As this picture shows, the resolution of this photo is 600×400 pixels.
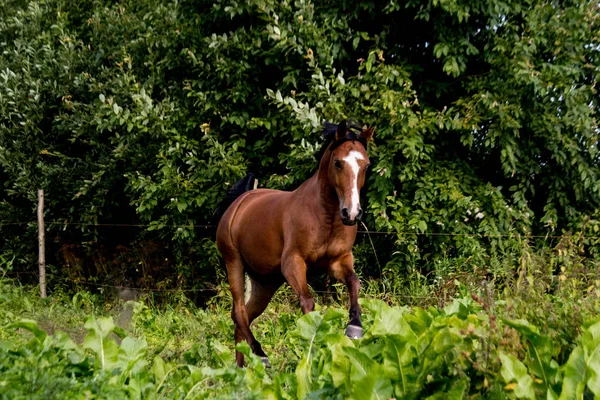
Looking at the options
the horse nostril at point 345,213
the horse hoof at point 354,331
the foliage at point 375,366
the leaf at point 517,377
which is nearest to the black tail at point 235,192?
the horse nostril at point 345,213

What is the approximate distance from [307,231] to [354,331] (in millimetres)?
1060

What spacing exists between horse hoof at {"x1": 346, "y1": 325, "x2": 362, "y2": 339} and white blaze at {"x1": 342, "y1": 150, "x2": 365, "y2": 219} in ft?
2.51

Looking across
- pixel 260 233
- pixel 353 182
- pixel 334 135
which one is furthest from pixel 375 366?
pixel 260 233

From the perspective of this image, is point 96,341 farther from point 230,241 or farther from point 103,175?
point 103,175

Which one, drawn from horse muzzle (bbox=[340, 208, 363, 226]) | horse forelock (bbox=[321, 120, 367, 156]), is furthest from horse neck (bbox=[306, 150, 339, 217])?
horse muzzle (bbox=[340, 208, 363, 226])

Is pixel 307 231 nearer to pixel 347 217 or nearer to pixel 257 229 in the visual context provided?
pixel 347 217

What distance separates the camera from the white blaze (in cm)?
491

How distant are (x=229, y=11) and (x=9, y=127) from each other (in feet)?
19.8

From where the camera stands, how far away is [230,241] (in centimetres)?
667

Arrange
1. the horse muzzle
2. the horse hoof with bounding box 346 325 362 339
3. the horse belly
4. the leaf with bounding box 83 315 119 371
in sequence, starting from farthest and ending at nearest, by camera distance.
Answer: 1. the horse belly
2. the horse muzzle
3. the horse hoof with bounding box 346 325 362 339
4. the leaf with bounding box 83 315 119 371

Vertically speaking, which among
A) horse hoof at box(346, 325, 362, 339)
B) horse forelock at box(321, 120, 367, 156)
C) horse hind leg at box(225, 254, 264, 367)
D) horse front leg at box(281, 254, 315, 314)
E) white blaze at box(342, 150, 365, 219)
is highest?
horse forelock at box(321, 120, 367, 156)

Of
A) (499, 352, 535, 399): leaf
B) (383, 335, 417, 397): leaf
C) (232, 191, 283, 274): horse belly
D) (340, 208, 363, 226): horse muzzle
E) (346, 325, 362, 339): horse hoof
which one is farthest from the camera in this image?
(232, 191, 283, 274): horse belly

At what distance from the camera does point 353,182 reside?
16.5ft

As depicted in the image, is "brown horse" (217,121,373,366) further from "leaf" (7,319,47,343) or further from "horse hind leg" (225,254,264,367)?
"leaf" (7,319,47,343)
